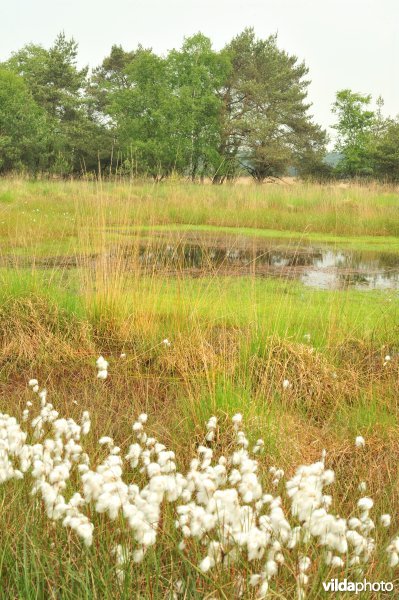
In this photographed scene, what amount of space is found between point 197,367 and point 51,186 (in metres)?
16.3

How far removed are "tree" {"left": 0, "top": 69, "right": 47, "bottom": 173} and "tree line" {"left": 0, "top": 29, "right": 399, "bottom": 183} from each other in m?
0.07

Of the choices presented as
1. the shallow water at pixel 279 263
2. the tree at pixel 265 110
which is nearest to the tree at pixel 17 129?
the tree at pixel 265 110

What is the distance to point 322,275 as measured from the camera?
8938 millimetres

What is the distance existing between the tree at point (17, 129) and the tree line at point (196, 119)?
0.24ft

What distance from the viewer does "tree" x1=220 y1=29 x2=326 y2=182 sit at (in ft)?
129

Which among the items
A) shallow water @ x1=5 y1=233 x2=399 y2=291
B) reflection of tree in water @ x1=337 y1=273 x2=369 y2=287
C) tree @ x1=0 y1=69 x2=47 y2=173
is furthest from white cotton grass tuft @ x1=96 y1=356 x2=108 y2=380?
tree @ x1=0 y1=69 x2=47 y2=173

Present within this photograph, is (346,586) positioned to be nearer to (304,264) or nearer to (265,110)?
(304,264)

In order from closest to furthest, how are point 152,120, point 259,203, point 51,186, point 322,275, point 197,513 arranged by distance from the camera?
point 197,513, point 322,275, point 259,203, point 51,186, point 152,120

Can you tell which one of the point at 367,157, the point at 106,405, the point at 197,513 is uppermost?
the point at 367,157

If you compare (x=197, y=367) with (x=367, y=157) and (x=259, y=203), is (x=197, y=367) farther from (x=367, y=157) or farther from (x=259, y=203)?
(x=367, y=157)

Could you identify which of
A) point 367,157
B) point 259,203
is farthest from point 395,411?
point 367,157

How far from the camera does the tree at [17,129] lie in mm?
33938

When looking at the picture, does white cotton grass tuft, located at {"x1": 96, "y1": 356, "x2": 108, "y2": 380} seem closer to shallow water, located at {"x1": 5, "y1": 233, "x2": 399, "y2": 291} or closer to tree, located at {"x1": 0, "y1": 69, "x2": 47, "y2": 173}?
shallow water, located at {"x1": 5, "y1": 233, "x2": 399, "y2": 291}

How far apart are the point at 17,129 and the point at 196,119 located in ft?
36.1
